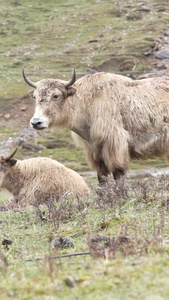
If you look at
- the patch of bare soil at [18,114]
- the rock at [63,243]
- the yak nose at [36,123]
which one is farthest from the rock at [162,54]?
the rock at [63,243]

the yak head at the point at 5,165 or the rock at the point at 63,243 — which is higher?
the rock at the point at 63,243

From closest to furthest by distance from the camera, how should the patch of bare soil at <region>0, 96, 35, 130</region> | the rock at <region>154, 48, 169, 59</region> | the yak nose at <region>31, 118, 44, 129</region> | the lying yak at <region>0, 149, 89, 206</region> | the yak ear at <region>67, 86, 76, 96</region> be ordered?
the yak nose at <region>31, 118, 44, 129</region>
the yak ear at <region>67, 86, 76, 96</region>
the lying yak at <region>0, 149, 89, 206</region>
the patch of bare soil at <region>0, 96, 35, 130</region>
the rock at <region>154, 48, 169, 59</region>

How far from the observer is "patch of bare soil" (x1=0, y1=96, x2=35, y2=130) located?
49.1m

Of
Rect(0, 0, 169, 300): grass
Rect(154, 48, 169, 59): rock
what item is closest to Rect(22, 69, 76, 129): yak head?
Rect(0, 0, 169, 300): grass

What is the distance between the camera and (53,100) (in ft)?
35.0

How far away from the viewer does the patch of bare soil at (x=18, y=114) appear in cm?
4908

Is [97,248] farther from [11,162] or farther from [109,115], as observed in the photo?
[11,162]

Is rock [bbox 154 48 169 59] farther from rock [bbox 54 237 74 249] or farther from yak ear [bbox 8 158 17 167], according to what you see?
rock [bbox 54 237 74 249]

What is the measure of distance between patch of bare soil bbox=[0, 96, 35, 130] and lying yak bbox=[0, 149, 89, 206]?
34.8 meters

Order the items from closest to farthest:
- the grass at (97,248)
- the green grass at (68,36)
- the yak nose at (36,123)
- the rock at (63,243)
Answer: the grass at (97,248) → the rock at (63,243) → the yak nose at (36,123) → the green grass at (68,36)

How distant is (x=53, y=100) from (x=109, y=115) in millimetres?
1118

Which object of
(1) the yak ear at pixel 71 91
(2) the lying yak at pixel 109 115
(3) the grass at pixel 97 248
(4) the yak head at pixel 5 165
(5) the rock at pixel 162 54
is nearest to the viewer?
(3) the grass at pixel 97 248

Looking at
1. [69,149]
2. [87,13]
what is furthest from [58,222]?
[87,13]

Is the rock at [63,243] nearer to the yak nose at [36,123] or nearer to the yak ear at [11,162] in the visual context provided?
the yak nose at [36,123]
